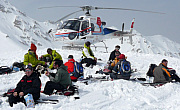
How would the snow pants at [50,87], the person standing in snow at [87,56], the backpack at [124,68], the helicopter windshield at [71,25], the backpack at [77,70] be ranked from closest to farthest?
the snow pants at [50,87] → the backpack at [77,70] → the backpack at [124,68] → the person standing in snow at [87,56] → the helicopter windshield at [71,25]

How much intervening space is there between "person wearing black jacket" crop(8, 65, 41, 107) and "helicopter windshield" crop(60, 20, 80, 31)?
423 inches

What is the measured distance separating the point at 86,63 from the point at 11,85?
4.83 meters

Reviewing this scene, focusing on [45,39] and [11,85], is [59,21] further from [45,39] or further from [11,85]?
[45,39]

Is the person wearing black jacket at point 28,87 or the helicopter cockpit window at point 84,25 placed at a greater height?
the helicopter cockpit window at point 84,25

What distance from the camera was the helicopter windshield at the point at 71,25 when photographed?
15.5 metres

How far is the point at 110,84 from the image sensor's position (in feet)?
22.4

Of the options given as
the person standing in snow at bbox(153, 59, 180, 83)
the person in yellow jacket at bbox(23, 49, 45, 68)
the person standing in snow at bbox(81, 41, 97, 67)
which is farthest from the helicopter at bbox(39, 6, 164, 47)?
the person standing in snow at bbox(153, 59, 180, 83)

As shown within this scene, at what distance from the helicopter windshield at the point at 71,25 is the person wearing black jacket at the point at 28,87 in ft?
35.2

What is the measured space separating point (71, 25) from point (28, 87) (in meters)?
11.0

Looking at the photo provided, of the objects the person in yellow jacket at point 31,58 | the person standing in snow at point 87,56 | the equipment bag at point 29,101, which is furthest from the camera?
the person standing in snow at point 87,56

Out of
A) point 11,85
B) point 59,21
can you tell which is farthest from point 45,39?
point 11,85

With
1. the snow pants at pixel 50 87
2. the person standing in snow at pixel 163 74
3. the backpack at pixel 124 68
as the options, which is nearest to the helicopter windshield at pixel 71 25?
the backpack at pixel 124 68

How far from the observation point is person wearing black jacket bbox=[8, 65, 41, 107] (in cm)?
486

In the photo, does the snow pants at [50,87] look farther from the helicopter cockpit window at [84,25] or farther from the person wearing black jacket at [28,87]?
the helicopter cockpit window at [84,25]
